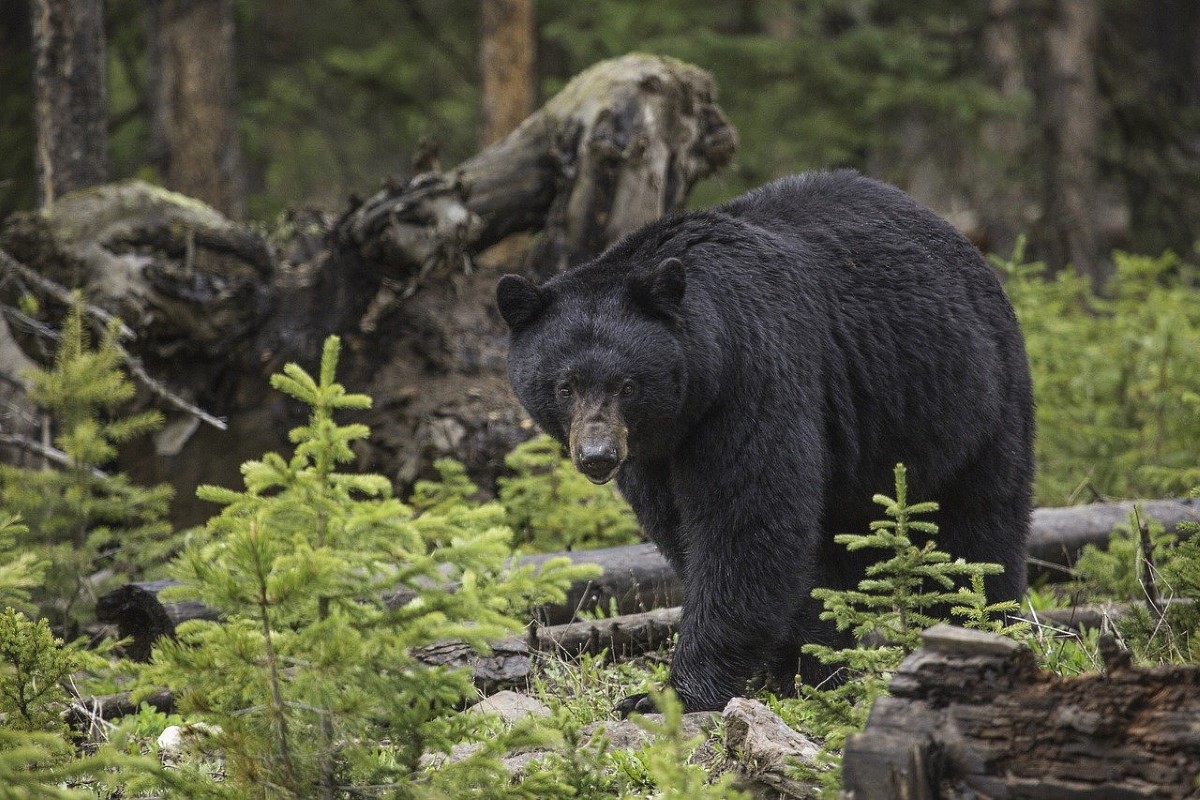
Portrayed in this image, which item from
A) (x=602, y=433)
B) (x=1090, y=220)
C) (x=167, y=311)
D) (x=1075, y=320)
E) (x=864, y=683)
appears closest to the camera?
(x=864, y=683)

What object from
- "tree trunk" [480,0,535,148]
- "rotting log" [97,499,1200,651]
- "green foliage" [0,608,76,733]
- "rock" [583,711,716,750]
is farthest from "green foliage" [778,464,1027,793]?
"tree trunk" [480,0,535,148]

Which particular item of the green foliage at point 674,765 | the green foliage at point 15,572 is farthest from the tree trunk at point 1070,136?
the green foliage at point 674,765

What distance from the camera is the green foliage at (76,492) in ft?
17.9

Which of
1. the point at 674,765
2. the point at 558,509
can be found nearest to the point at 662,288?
the point at 674,765

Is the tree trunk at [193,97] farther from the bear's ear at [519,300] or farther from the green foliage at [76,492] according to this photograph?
the bear's ear at [519,300]

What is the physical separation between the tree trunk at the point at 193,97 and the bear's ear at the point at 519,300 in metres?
6.01

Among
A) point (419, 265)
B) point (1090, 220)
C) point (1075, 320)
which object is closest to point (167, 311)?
point (419, 265)

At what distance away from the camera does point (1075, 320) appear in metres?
9.34

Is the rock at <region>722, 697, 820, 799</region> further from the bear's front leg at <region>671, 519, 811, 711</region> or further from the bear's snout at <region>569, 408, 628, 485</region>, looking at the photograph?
the bear's snout at <region>569, 408, 628, 485</region>

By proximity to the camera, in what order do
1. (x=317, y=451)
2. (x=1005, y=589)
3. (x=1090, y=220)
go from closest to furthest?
(x=317, y=451), (x=1005, y=589), (x=1090, y=220)

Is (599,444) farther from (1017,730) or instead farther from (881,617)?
(1017,730)

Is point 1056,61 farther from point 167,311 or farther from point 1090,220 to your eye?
point 167,311

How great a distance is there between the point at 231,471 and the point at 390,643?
15.7ft

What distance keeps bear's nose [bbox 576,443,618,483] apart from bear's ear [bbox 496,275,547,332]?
658 millimetres
